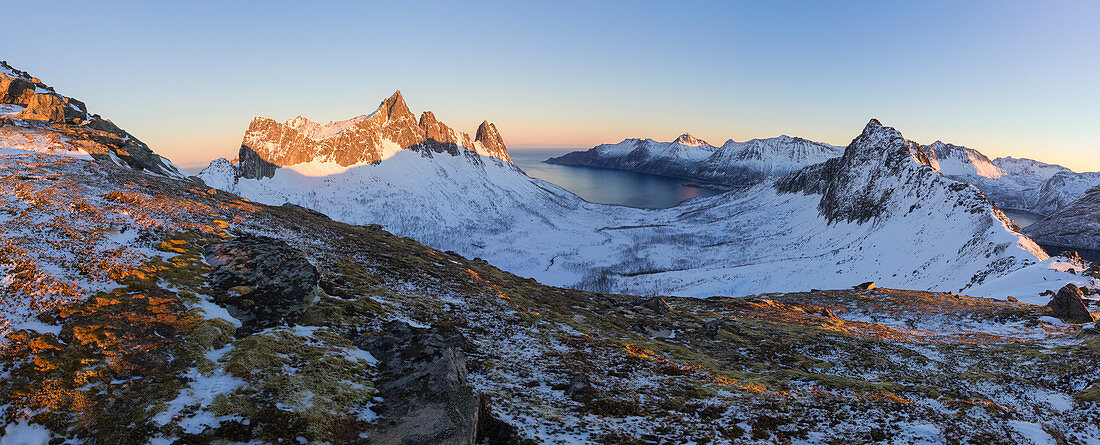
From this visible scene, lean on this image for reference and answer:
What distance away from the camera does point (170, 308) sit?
48.7ft

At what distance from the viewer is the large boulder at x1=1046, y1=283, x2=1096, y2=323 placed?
4078cm

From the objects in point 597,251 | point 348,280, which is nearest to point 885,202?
point 597,251

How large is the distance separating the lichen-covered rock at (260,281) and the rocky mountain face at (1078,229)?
921 feet

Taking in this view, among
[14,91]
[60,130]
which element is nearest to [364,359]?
[60,130]

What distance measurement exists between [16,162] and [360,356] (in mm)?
34761

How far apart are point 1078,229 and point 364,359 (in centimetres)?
28792

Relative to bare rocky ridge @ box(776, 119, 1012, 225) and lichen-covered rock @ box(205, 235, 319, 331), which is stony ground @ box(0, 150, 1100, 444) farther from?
bare rocky ridge @ box(776, 119, 1012, 225)

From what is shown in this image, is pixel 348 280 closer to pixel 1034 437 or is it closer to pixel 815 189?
pixel 1034 437

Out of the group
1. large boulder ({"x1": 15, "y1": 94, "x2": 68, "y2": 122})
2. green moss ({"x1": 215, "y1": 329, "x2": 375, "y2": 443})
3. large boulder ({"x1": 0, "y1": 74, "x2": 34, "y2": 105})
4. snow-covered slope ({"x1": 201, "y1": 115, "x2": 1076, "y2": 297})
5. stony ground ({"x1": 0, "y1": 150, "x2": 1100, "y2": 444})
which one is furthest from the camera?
snow-covered slope ({"x1": 201, "y1": 115, "x2": 1076, "y2": 297})

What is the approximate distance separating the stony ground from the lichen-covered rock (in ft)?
0.33

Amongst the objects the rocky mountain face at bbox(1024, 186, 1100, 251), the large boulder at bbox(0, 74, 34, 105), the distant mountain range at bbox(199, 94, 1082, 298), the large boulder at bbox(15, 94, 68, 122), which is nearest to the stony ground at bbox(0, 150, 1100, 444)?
the large boulder at bbox(15, 94, 68, 122)

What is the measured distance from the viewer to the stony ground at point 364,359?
1036cm

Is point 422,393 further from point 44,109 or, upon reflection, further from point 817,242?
point 817,242

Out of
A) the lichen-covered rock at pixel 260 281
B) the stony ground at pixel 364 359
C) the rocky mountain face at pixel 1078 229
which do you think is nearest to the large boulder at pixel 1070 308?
the stony ground at pixel 364 359
